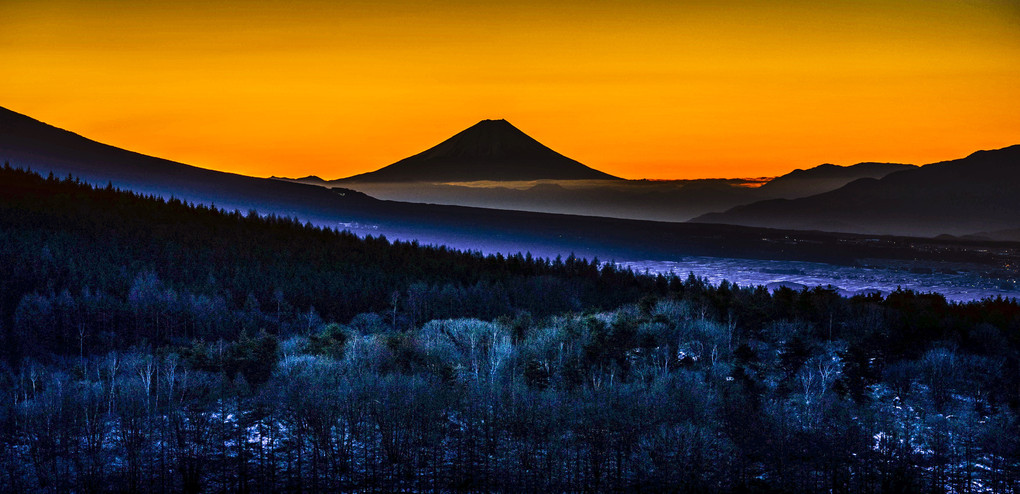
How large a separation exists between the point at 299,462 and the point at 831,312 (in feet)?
270

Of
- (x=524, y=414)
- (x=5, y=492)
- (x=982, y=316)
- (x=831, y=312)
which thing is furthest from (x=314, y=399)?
(x=982, y=316)

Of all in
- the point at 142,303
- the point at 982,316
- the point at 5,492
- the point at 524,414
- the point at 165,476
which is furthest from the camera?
the point at 142,303

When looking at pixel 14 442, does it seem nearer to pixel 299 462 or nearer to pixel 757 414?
pixel 299 462

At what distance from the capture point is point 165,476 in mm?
84625

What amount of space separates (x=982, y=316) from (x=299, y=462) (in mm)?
91679

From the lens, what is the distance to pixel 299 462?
83500 millimetres

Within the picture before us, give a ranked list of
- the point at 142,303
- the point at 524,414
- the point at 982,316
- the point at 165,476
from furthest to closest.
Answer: the point at 142,303, the point at 982,316, the point at 524,414, the point at 165,476

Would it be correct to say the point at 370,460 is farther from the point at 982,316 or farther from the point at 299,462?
the point at 982,316

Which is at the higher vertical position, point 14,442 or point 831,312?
point 831,312

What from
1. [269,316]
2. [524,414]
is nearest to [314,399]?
[524,414]

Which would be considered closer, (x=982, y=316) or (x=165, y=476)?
(x=165, y=476)

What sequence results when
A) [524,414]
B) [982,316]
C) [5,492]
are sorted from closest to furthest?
[5,492]
[524,414]
[982,316]

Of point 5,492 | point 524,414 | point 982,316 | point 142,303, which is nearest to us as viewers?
point 5,492

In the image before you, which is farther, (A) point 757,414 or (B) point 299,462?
(A) point 757,414
